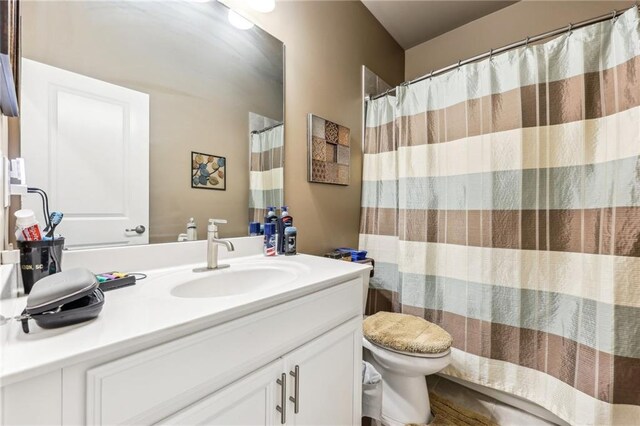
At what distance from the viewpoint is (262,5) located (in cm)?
131

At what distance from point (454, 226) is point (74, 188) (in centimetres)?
168

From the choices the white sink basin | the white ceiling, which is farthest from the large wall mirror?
the white ceiling

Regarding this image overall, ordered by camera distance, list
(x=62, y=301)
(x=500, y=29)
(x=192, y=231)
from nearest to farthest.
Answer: (x=62, y=301) < (x=192, y=231) < (x=500, y=29)

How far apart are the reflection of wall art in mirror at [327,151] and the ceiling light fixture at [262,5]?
54 cm

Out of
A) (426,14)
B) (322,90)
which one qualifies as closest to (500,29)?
(426,14)

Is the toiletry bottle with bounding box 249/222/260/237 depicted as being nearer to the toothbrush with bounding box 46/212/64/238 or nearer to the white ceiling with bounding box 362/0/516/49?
the toothbrush with bounding box 46/212/64/238

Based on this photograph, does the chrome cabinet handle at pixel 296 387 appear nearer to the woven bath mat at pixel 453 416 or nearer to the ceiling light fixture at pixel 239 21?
the woven bath mat at pixel 453 416

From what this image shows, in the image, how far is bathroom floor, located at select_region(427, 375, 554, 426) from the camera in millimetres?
1390

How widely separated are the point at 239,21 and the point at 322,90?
58cm

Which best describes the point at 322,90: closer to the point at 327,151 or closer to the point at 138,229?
the point at 327,151

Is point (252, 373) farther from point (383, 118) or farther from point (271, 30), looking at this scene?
point (383, 118)

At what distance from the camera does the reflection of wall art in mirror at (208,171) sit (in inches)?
44.3

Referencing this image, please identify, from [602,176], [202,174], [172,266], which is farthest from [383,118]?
[172,266]

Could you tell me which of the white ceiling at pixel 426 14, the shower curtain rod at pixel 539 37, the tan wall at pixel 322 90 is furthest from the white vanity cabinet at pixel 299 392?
the white ceiling at pixel 426 14
